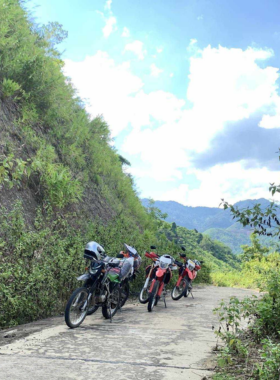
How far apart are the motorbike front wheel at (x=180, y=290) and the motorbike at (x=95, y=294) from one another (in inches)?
148

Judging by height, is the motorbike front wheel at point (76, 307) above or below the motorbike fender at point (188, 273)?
below

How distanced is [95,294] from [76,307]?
0.66 m

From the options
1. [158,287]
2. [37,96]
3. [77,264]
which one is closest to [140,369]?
[77,264]

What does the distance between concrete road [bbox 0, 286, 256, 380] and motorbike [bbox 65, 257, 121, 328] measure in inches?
7.9

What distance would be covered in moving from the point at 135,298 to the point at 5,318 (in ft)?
16.6

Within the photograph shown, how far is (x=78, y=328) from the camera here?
6039 millimetres

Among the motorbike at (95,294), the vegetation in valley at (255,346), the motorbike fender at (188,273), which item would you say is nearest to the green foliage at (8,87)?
the motorbike at (95,294)

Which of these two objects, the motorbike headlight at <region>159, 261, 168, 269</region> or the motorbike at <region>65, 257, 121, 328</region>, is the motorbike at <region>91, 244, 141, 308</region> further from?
the motorbike headlight at <region>159, 261, 168, 269</region>

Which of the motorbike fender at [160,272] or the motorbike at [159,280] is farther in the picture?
the motorbike fender at [160,272]

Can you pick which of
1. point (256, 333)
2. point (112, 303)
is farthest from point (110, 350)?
point (112, 303)

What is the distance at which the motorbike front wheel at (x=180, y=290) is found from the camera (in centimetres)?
1094

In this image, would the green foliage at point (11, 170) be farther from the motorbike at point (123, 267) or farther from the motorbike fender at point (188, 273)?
the motorbike fender at point (188, 273)

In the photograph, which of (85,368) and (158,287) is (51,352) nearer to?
(85,368)

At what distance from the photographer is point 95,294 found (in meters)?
6.74
